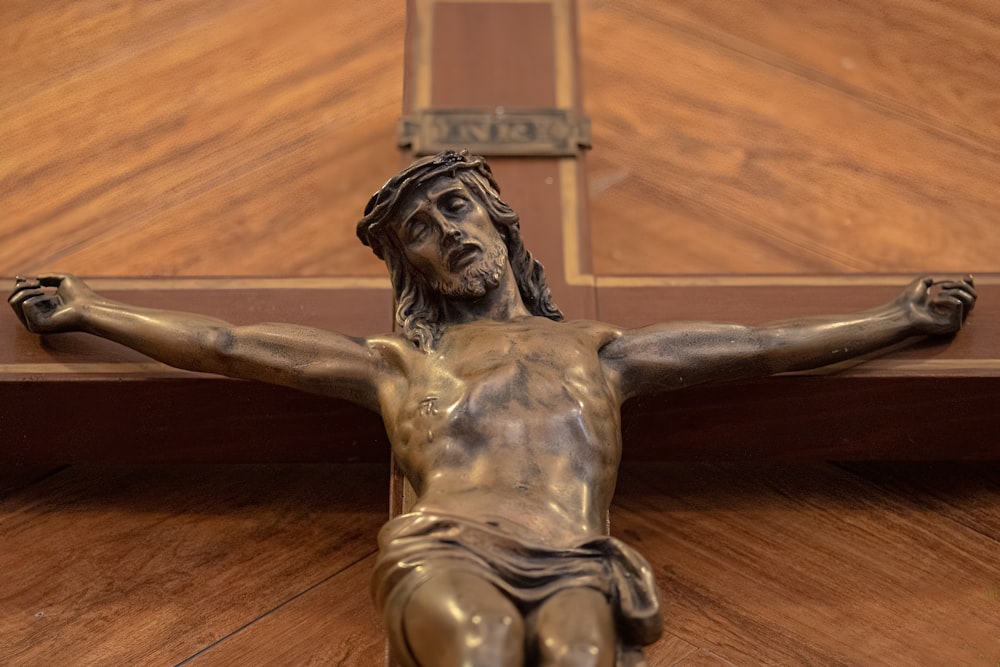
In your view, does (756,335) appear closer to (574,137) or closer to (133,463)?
(574,137)

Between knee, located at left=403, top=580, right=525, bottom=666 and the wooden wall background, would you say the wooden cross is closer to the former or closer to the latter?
the wooden wall background

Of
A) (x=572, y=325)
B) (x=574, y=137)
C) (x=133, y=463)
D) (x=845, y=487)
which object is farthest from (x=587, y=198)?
(x=133, y=463)

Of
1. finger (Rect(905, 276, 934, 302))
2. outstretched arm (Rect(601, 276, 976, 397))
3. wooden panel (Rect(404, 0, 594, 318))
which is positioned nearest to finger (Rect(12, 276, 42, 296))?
wooden panel (Rect(404, 0, 594, 318))

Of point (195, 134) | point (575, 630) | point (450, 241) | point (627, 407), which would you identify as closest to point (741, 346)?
point (627, 407)

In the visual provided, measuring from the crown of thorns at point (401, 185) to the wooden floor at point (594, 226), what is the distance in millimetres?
575

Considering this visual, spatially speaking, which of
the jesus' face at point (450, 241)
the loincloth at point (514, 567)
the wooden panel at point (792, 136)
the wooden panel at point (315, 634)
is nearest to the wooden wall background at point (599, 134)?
the wooden panel at point (792, 136)

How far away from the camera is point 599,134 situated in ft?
10.6

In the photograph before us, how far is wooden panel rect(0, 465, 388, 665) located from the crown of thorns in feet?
1.98

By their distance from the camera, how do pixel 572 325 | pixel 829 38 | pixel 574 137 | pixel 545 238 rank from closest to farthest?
pixel 572 325
pixel 545 238
pixel 574 137
pixel 829 38

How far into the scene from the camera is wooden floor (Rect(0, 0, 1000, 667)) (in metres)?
2.43

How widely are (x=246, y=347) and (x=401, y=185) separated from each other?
0.40 meters

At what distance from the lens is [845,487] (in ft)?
8.87

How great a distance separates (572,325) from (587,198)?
65 cm

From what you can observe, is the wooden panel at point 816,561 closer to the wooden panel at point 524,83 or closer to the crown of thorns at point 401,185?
the wooden panel at point 524,83
